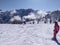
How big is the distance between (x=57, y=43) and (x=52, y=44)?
503mm

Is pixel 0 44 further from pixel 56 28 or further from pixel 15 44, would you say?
pixel 56 28

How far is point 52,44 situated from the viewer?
11664 mm

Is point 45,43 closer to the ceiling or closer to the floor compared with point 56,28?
closer to the floor

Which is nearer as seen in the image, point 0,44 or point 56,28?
point 0,44

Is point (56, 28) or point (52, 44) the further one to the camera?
point (56, 28)

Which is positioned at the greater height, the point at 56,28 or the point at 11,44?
the point at 56,28

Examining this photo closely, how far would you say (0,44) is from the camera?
39.8 feet

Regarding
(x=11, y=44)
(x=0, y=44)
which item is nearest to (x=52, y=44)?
(x=11, y=44)

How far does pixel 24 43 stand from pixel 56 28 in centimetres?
319

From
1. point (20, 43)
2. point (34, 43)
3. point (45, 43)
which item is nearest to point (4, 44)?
point (20, 43)

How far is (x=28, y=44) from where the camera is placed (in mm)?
11750

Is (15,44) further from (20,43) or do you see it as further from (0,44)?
(0,44)

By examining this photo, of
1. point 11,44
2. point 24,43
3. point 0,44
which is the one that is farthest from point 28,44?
point 0,44

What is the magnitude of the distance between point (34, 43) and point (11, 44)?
1921 millimetres
